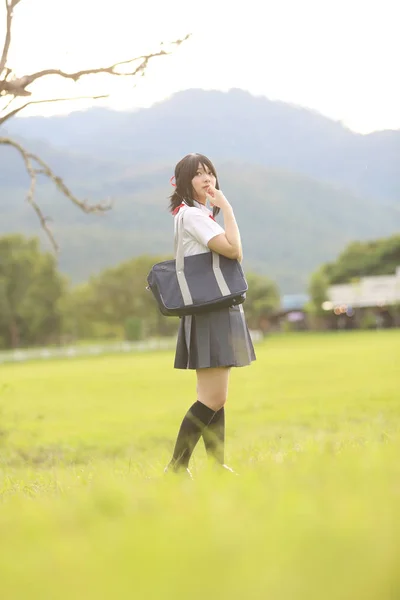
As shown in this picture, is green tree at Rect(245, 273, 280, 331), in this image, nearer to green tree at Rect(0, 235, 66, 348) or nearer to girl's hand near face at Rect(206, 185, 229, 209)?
green tree at Rect(0, 235, 66, 348)

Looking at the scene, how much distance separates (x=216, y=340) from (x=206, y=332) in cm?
6

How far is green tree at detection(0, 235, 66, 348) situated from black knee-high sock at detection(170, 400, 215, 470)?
7035 cm

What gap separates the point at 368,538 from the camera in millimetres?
1074

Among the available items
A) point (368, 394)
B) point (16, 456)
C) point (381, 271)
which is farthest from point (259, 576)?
point (381, 271)

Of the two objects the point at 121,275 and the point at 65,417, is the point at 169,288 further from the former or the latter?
the point at 121,275

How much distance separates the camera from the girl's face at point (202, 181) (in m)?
4.11

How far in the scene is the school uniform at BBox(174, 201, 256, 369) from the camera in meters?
3.87

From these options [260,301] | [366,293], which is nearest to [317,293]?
[366,293]

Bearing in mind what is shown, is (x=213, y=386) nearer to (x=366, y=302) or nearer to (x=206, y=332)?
(x=206, y=332)

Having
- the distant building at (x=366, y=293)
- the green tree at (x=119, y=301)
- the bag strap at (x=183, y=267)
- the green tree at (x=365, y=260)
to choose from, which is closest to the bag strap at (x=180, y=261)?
the bag strap at (x=183, y=267)

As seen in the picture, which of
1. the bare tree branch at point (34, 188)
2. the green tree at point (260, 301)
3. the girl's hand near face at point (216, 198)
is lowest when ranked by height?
the green tree at point (260, 301)

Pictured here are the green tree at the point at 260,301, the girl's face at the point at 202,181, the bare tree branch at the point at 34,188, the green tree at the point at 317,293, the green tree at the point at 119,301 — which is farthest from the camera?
the green tree at the point at 260,301

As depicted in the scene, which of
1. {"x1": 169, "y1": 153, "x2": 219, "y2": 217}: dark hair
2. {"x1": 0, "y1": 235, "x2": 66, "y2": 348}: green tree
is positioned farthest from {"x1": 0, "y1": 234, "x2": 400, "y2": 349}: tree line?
{"x1": 169, "y1": 153, "x2": 219, "y2": 217}: dark hair

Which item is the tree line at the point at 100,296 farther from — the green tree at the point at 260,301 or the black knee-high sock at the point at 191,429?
the black knee-high sock at the point at 191,429
